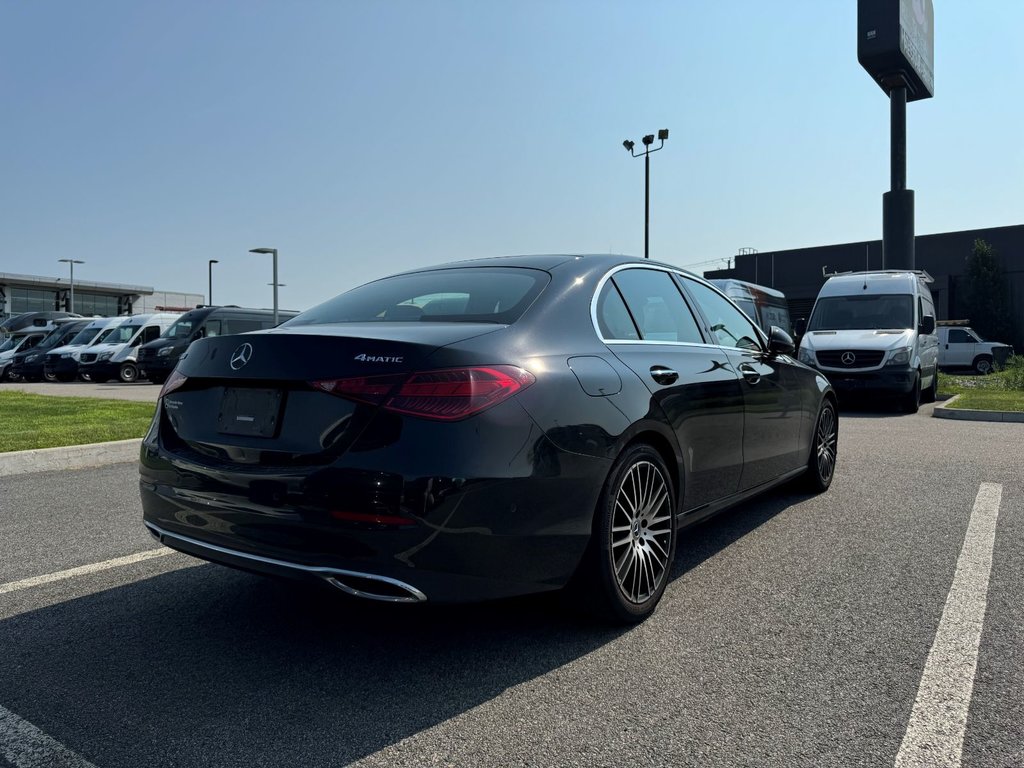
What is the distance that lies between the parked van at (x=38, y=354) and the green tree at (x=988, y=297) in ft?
127

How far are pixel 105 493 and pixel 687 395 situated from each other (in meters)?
4.68

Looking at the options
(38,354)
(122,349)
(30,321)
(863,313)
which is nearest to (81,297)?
(30,321)

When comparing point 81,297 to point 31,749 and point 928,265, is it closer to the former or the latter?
point 928,265

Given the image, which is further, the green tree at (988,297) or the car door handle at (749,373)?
the green tree at (988,297)

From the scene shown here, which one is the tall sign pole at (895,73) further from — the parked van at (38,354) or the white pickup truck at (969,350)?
the parked van at (38,354)

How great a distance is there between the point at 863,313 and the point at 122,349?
22.3 meters

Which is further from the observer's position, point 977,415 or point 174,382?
point 977,415

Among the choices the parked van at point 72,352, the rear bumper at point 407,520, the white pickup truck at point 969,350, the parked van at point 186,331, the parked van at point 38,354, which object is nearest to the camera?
the rear bumper at point 407,520

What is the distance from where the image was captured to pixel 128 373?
26.7 metres

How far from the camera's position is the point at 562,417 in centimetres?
299

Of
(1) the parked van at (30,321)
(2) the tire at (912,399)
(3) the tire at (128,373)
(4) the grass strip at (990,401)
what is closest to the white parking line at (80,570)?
(4) the grass strip at (990,401)

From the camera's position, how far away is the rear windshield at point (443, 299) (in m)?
3.38

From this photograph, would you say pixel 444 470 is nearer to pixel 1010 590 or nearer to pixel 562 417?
pixel 562 417

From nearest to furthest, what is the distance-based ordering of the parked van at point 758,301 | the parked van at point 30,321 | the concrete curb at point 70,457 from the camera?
the concrete curb at point 70,457 → the parked van at point 758,301 → the parked van at point 30,321
